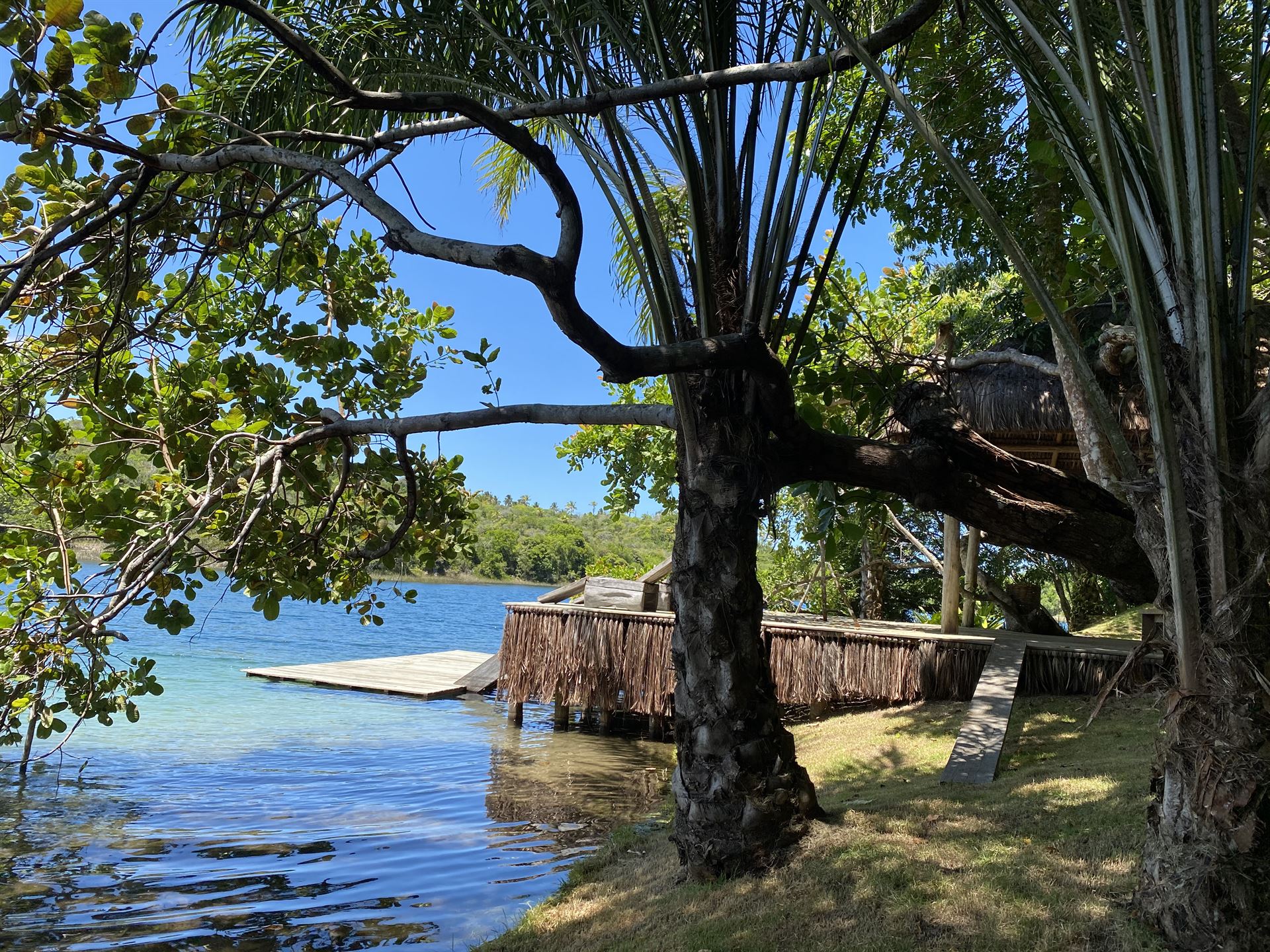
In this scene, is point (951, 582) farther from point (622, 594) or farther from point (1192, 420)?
point (1192, 420)

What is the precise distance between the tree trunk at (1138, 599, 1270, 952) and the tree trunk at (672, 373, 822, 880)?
1831 millimetres

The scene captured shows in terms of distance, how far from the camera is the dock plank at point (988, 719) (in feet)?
18.9

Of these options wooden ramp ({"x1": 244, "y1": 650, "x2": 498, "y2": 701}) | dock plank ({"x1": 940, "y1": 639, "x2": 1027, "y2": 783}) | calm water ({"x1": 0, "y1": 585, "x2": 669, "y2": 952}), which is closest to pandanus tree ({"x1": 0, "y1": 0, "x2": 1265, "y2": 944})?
calm water ({"x1": 0, "y1": 585, "x2": 669, "y2": 952})

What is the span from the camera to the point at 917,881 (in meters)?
3.56

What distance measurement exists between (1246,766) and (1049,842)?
5.28ft

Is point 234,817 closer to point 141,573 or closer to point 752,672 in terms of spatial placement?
point 141,573

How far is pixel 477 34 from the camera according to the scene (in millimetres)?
4922

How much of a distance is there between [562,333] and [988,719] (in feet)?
18.7

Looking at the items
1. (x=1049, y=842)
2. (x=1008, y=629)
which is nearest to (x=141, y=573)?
(x=1049, y=842)

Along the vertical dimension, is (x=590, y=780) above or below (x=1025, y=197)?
below

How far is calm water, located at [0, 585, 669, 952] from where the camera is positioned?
16.8 feet

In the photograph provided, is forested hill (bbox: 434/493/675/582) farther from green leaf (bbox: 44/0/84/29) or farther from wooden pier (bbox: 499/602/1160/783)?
green leaf (bbox: 44/0/84/29)

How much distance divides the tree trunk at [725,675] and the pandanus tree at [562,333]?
0.04ft

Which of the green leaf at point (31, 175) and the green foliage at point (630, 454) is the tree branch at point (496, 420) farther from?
the green foliage at point (630, 454)
